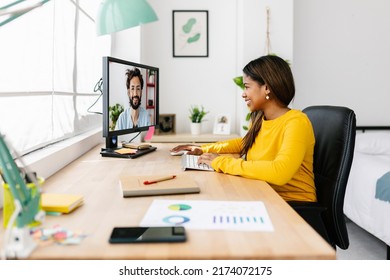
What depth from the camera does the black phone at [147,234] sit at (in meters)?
0.87

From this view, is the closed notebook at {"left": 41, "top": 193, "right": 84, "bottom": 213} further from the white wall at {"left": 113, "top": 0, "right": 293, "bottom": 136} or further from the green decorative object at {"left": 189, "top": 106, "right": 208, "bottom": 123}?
the white wall at {"left": 113, "top": 0, "right": 293, "bottom": 136}

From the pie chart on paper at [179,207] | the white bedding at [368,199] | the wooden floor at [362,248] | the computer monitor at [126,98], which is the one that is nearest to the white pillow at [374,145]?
the white bedding at [368,199]

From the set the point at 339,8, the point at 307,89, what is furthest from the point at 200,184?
the point at 339,8

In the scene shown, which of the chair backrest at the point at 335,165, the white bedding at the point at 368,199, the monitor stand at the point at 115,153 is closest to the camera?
the chair backrest at the point at 335,165

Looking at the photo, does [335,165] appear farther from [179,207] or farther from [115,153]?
[115,153]

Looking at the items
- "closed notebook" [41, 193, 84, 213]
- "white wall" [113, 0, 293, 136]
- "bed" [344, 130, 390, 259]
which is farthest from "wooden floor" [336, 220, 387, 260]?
"closed notebook" [41, 193, 84, 213]

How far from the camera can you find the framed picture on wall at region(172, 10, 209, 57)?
356cm

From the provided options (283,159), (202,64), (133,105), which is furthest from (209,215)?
(202,64)

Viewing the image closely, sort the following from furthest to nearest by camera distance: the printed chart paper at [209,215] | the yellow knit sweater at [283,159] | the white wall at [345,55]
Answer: the white wall at [345,55] → the yellow knit sweater at [283,159] → the printed chart paper at [209,215]

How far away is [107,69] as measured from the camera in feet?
5.86

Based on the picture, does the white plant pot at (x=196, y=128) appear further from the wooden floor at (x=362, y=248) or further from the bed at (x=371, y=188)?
the wooden floor at (x=362, y=248)

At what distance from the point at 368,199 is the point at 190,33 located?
1914 millimetres

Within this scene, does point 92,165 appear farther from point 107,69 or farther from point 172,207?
point 172,207

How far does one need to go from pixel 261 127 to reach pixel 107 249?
1086 mm
